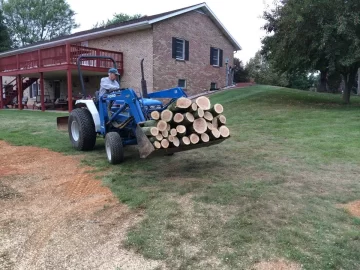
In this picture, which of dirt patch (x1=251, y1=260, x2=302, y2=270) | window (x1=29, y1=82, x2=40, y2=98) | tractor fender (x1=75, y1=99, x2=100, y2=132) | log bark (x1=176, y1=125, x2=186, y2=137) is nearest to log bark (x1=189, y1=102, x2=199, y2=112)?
log bark (x1=176, y1=125, x2=186, y2=137)

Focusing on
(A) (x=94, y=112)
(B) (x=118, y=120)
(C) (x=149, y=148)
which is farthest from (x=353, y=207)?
(A) (x=94, y=112)

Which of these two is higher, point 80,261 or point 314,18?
point 314,18

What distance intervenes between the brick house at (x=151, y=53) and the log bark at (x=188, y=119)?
45.3 ft

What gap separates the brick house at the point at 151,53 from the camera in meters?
18.7

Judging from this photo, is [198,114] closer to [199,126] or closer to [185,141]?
[199,126]

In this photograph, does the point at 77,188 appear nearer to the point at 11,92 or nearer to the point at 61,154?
the point at 61,154

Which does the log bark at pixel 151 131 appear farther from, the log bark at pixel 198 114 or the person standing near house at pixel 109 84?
the person standing near house at pixel 109 84

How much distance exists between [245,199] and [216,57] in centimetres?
2113

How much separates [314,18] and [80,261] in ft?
48.6

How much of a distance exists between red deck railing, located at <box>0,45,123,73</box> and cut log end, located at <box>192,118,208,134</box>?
13830 mm

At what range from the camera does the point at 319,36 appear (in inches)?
587

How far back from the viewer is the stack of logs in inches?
191

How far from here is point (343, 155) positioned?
22.9 feet

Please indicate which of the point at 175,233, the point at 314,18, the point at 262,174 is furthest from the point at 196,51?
the point at 175,233
